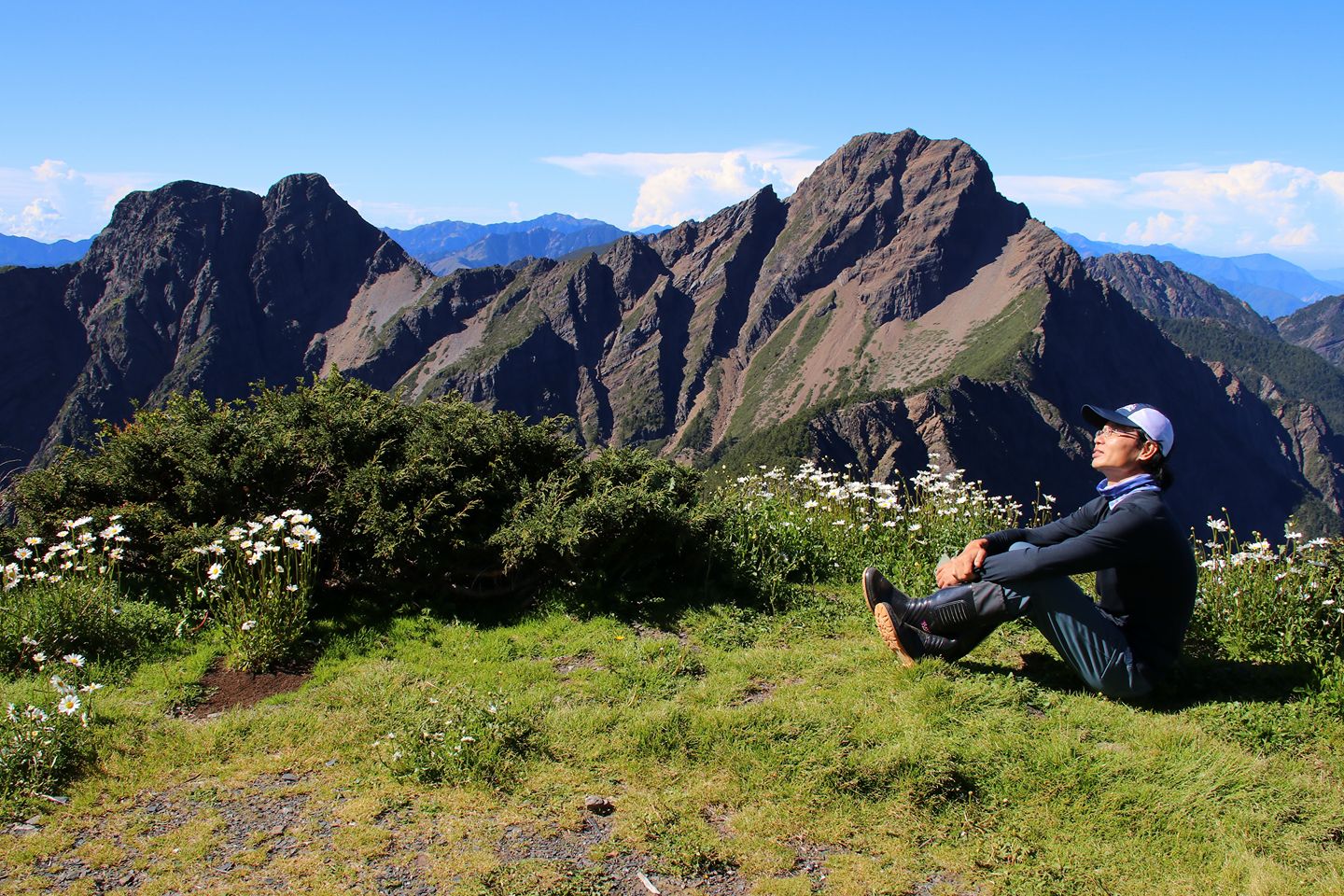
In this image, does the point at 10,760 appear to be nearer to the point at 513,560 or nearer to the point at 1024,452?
the point at 513,560

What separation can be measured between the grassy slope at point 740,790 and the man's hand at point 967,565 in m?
0.85

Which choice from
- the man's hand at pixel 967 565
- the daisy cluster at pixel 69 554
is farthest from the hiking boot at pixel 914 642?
the daisy cluster at pixel 69 554

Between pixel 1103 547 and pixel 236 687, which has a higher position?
pixel 1103 547

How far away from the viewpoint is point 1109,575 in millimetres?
5316

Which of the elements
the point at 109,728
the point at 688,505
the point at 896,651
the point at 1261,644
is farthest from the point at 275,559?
the point at 1261,644

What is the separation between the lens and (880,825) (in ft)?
14.5

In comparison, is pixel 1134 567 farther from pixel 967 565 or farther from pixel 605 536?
pixel 605 536

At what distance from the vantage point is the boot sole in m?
5.96

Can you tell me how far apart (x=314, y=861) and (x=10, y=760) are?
6.86 feet

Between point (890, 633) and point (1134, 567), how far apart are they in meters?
1.69

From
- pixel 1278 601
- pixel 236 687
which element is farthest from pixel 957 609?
pixel 236 687

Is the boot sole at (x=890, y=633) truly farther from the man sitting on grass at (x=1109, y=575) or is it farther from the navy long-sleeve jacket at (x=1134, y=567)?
the navy long-sleeve jacket at (x=1134, y=567)

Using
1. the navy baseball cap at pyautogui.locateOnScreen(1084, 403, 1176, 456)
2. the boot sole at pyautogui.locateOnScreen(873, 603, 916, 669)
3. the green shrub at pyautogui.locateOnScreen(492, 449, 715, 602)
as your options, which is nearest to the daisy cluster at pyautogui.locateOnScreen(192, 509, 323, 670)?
the green shrub at pyautogui.locateOnScreen(492, 449, 715, 602)

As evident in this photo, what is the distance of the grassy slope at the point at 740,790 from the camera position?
4016 millimetres
